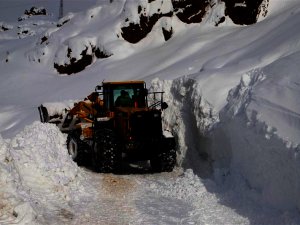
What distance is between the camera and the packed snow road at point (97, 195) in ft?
24.1

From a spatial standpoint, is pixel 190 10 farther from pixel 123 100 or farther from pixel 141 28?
pixel 123 100

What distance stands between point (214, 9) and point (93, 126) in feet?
51.2

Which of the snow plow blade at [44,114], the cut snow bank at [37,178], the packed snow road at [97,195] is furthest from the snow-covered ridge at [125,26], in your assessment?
the packed snow road at [97,195]

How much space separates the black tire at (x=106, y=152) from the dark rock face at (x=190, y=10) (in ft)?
54.3

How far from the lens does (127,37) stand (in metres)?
29.1

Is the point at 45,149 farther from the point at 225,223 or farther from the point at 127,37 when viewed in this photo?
the point at 127,37

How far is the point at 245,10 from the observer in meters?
25.8

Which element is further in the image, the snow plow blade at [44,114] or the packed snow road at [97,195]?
the snow plow blade at [44,114]

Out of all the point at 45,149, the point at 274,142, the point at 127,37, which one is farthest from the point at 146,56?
the point at 274,142

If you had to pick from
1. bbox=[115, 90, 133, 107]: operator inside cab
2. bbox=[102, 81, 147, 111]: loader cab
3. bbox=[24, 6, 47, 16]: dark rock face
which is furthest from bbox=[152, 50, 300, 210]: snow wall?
bbox=[24, 6, 47, 16]: dark rock face

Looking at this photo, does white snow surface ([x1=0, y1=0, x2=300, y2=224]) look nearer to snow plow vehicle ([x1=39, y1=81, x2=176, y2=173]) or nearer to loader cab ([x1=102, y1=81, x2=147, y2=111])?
snow plow vehicle ([x1=39, y1=81, x2=176, y2=173])

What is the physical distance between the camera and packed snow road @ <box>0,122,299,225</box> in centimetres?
734

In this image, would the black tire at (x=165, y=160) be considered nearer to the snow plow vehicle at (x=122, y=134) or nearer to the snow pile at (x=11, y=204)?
the snow plow vehicle at (x=122, y=134)

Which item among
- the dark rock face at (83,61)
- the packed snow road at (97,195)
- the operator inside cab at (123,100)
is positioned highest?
the dark rock face at (83,61)
